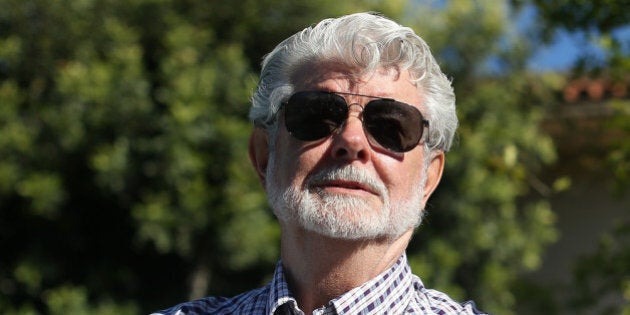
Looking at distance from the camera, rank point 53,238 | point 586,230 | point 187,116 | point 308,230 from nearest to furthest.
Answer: point 308,230
point 187,116
point 53,238
point 586,230

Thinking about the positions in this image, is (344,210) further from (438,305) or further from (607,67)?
(607,67)

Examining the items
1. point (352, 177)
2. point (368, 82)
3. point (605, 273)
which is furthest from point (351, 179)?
point (605, 273)

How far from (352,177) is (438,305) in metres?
0.38

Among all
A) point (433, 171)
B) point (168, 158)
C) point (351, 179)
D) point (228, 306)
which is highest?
point (351, 179)

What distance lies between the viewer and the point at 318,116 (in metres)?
2.14

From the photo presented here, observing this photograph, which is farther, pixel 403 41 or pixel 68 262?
pixel 68 262

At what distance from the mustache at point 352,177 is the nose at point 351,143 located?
0.03 metres

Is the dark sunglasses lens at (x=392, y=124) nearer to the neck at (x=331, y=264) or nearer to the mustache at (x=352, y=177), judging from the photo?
the mustache at (x=352, y=177)

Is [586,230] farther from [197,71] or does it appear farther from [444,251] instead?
[197,71]

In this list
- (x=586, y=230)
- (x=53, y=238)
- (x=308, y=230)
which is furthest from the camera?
(x=586, y=230)

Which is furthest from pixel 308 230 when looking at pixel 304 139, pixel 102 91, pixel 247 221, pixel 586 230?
pixel 586 230

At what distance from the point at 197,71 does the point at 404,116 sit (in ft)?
11.5

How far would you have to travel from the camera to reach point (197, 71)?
5516mm

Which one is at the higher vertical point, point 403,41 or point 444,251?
point 403,41
